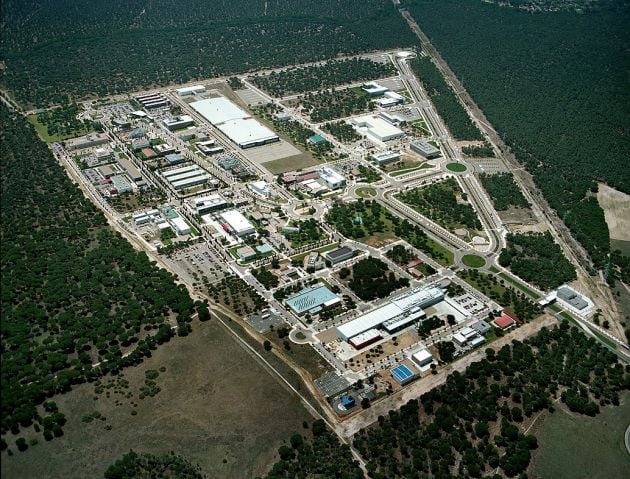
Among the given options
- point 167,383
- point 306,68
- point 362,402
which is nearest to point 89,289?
point 167,383

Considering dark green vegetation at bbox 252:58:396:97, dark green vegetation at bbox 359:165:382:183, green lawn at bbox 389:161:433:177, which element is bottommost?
green lawn at bbox 389:161:433:177

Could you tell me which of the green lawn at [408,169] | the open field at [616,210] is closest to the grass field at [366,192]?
the green lawn at [408,169]

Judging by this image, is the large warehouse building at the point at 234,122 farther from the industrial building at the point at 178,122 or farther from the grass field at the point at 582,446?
the grass field at the point at 582,446

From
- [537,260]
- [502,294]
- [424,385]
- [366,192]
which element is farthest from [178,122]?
[424,385]

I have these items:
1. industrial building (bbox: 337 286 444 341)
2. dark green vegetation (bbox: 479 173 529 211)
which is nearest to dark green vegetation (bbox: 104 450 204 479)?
industrial building (bbox: 337 286 444 341)

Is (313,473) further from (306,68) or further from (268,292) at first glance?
(306,68)

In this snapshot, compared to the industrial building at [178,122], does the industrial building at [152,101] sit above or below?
above

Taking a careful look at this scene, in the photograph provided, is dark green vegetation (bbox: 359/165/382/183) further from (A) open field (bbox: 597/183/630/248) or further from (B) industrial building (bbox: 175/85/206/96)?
(B) industrial building (bbox: 175/85/206/96)
